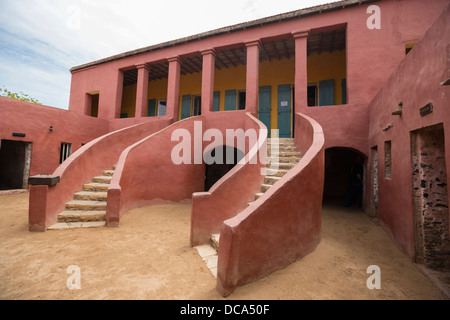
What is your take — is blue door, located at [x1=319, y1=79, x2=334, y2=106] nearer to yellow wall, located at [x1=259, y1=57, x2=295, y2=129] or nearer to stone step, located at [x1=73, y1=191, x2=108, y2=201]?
yellow wall, located at [x1=259, y1=57, x2=295, y2=129]

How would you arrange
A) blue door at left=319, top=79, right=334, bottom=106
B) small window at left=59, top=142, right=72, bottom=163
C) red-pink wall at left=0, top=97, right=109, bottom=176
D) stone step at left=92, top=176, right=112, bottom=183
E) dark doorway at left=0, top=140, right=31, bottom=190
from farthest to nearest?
blue door at left=319, top=79, right=334, bottom=106 → small window at left=59, top=142, right=72, bottom=163 → dark doorway at left=0, top=140, right=31, bottom=190 → red-pink wall at left=0, top=97, right=109, bottom=176 → stone step at left=92, top=176, right=112, bottom=183

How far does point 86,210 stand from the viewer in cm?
522

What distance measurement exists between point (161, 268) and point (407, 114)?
5.04 meters

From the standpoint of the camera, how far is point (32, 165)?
27.5ft

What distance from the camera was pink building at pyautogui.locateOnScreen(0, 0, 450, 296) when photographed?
317 cm

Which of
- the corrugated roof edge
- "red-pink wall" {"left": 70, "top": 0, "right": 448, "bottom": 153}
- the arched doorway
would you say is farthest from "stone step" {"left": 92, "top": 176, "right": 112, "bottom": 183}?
the arched doorway

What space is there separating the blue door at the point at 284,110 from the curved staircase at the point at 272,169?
8.93 feet

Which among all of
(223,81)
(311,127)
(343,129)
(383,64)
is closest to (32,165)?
(223,81)

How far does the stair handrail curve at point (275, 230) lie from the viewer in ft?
8.38

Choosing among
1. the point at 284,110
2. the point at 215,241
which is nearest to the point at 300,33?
the point at 284,110

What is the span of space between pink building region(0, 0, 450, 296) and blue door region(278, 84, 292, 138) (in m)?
0.05

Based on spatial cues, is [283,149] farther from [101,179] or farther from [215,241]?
[101,179]

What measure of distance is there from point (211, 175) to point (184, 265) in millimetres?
10487
